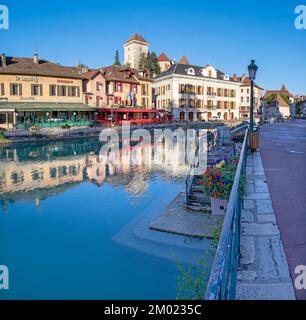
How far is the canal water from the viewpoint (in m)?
6.63

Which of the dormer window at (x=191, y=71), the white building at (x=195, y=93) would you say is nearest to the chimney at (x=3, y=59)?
the white building at (x=195, y=93)

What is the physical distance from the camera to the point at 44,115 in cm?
4328

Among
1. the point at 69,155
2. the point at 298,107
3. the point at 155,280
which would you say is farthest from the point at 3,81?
the point at 298,107

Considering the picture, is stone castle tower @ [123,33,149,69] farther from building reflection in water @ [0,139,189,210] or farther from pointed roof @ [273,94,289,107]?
building reflection in water @ [0,139,189,210]

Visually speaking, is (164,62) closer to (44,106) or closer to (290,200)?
(44,106)

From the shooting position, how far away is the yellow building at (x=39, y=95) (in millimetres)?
40094

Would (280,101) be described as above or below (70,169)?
above

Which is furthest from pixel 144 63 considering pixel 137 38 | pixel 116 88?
pixel 116 88

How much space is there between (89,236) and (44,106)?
36.3 m

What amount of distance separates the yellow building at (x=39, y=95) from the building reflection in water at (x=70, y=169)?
1331 cm

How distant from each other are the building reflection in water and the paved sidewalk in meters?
7.28

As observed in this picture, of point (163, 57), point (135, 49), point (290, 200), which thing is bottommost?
point (290, 200)

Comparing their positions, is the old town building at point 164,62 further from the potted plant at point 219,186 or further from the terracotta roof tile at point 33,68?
the potted plant at point 219,186

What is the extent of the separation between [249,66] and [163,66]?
86543 millimetres
